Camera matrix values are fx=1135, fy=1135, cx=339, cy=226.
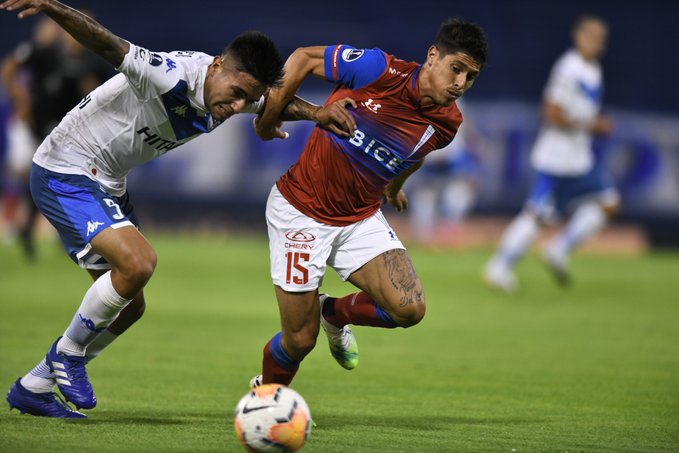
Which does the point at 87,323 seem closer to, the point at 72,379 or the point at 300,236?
the point at 72,379

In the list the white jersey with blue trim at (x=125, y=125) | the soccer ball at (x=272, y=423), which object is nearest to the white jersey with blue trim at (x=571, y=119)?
the white jersey with blue trim at (x=125, y=125)

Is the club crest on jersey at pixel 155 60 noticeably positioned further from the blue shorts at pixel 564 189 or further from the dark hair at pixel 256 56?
the blue shorts at pixel 564 189

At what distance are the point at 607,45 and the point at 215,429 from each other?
17497 mm

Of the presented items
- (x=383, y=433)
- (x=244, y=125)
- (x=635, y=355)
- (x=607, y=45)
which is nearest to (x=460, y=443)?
(x=383, y=433)

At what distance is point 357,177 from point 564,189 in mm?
8060

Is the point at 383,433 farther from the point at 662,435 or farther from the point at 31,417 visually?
the point at 31,417

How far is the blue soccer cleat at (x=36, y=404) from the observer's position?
6301 mm

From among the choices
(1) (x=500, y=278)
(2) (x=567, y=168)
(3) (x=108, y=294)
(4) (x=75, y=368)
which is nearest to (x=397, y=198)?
(3) (x=108, y=294)

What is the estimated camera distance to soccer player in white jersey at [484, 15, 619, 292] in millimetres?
13734

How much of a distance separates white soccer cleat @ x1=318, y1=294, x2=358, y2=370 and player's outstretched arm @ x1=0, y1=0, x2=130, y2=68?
6.42ft

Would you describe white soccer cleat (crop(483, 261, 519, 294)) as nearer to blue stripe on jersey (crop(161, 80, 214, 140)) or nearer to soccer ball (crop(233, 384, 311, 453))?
blue stripe on jersey (crop(161, 80, 214, 140))

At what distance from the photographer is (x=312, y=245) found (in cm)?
651

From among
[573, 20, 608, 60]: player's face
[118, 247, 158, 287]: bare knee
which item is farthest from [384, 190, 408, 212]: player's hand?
[573, 20, 608, 60]: player's face

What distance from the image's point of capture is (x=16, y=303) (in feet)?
37.7
